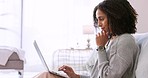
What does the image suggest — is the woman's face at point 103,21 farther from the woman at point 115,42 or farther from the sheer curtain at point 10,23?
the sheer curtain at point 10,23

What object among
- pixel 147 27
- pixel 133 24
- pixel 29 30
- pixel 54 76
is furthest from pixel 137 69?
pixel 29 30

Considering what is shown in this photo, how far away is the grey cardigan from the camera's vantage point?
1.06m

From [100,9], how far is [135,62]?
12.5 inches

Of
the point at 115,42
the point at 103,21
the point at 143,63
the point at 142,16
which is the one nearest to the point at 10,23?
the point at 142,16

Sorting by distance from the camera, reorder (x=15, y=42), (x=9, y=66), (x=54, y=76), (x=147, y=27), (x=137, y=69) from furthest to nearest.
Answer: (x=15, y=42) < (x=147, y=27) < (x=9, y=66) < (x=54, y=76) < (x=137, y=69)

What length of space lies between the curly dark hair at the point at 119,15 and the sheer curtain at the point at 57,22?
11.8ft

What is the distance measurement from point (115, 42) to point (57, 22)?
3.76 meters

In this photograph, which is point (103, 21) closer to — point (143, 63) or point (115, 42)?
point (115, 42)

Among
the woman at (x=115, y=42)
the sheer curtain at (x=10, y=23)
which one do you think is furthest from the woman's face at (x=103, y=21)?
the sheer curtain at (x=10, y=23)

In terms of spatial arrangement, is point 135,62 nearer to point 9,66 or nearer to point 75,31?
point 9,66

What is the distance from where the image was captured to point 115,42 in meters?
1.13

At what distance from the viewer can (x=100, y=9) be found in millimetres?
1229

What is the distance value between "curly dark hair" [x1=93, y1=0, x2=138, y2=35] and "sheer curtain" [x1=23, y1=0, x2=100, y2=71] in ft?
11.8

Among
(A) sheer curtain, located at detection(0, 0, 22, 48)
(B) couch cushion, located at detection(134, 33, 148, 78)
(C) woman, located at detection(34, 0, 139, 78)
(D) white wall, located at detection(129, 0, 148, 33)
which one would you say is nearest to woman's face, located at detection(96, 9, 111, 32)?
(C) woman, located at detection(34, 0, 139, 78)
